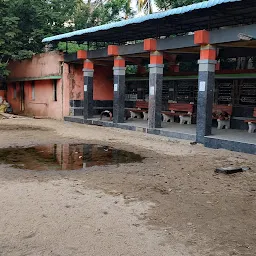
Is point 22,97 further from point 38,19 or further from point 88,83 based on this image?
point 88,83

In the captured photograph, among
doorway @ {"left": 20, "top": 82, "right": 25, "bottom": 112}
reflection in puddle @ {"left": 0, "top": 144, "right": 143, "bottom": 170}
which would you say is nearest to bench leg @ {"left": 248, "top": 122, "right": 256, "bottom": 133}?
reflection in puddle @ {"left": 0, "top": 144, "right": 143, "bottom": 170}

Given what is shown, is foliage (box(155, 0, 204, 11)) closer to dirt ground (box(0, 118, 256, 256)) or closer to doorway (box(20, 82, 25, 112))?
doorway (box(20, 82, 25, 112))

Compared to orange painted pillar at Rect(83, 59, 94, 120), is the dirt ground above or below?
below

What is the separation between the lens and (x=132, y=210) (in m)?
5.27

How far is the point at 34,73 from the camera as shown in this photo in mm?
21234

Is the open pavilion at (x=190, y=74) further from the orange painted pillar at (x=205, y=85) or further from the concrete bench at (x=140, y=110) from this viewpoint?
the concrete bench at (x=140, y=110)

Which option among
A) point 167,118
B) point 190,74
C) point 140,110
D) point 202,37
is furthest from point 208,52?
point 140,110

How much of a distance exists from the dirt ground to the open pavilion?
3323mm

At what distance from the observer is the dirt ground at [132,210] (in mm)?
4078

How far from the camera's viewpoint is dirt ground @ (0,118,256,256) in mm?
4078

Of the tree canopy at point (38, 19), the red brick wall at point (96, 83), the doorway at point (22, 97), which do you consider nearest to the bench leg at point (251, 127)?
the red brick wall at point (96, 83)

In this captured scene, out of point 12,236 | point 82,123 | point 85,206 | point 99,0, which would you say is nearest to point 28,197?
point 85,206

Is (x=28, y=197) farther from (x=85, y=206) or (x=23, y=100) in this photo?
(x=23, y=100)

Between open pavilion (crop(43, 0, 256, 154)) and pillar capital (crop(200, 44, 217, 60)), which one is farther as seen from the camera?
pillar capital (crop(200, 44, 217, 60))
